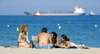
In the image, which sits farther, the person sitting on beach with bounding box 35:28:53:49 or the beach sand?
the person sitting on beach with bounding box 35:28:53:49

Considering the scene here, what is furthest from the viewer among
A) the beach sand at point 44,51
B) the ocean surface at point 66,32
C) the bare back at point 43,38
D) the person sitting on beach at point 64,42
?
the ocean surface at point 66,32

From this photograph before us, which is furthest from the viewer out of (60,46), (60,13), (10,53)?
(60,13)

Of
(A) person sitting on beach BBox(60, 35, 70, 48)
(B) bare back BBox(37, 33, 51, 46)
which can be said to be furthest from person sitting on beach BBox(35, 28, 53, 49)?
(A) person sitting on beach BBox(60, 35, 70, 48)

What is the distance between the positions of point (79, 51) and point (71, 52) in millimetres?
335

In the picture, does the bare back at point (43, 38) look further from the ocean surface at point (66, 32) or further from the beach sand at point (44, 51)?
the ocean surface at point (66, 32)

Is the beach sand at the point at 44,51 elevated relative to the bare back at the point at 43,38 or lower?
lower

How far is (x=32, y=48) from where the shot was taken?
856 centimetres

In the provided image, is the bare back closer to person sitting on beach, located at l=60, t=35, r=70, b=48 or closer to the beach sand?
the beach sand

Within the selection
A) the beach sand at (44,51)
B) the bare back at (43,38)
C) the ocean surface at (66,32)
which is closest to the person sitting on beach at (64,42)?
the beach sand at (44,51)

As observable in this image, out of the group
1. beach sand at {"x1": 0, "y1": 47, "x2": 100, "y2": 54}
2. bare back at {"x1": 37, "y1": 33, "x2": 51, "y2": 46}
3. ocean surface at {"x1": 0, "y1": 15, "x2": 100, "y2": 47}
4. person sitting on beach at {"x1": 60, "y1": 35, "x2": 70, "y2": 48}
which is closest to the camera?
beach sand at {"x1": 0, "y1": 47, "x2": 100, "y2": 54}

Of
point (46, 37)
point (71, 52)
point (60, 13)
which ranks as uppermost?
point (60, 13)

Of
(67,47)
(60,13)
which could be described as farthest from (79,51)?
(60,13)

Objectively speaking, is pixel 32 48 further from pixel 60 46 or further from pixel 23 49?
pixel 60 46

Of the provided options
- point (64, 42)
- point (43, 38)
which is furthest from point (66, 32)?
point (43, 38)
